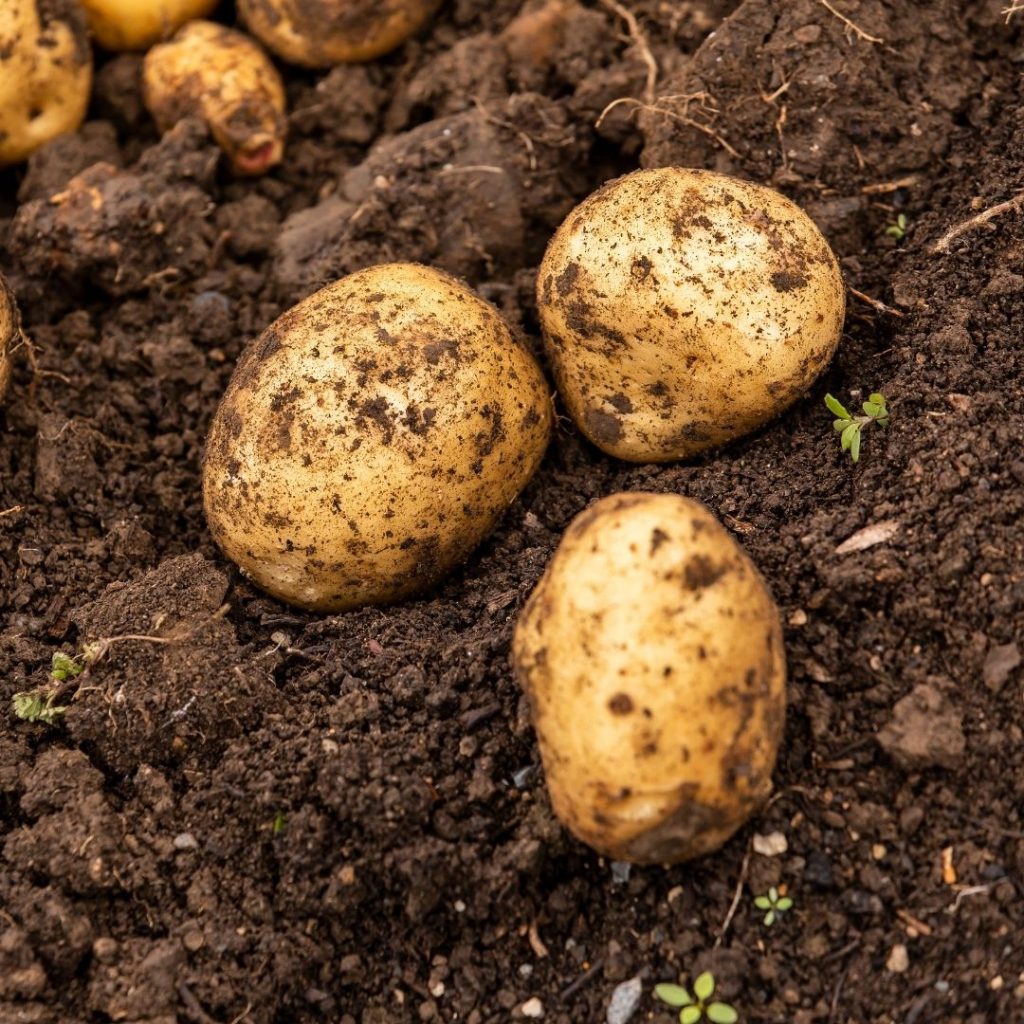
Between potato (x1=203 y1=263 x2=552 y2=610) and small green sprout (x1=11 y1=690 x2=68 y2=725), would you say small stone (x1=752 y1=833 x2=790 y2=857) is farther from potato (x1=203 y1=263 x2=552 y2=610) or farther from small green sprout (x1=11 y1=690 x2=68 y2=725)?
small green sprout (x1=11 y1=690 x2=68 y2=725)

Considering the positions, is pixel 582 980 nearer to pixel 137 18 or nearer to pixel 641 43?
pixel 641 43

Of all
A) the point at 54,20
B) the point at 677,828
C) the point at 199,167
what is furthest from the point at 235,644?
the point at 54,20

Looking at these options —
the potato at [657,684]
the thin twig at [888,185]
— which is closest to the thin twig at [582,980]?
the potato at [657,684]

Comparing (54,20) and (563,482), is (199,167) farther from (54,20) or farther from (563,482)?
(563,482)

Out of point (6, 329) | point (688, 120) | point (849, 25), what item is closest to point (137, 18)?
point (6, 329)

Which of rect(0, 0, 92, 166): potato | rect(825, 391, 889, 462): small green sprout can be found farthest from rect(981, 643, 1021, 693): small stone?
rect(0, 0, 92, 166): potato
